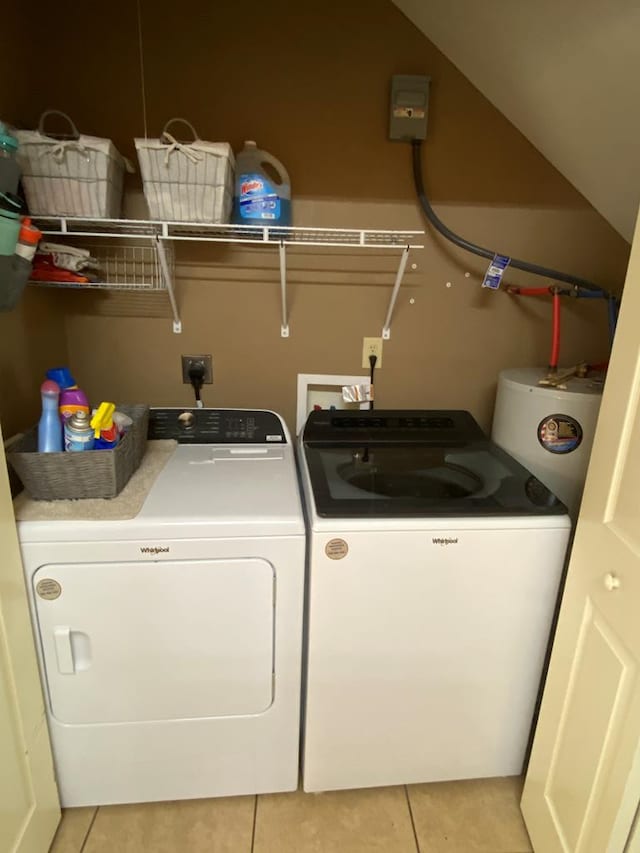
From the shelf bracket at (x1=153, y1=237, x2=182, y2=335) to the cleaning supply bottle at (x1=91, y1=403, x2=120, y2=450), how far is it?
20.8 inches

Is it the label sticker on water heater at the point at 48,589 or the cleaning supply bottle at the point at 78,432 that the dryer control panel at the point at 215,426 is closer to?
the cleaning supply bottle at the point at 78,432

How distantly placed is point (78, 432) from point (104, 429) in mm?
59

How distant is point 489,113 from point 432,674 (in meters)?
1.75

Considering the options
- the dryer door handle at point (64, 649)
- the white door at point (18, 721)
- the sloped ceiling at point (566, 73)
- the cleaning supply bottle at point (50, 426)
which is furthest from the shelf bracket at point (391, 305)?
Result: the dryer door handle at point (64, 649)

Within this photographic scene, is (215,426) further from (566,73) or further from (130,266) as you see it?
(566,73)

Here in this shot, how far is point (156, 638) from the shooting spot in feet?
4.24

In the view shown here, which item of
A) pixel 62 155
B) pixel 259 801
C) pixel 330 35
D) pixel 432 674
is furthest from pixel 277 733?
pixel 330 35

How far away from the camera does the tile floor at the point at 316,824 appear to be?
1.39 meters

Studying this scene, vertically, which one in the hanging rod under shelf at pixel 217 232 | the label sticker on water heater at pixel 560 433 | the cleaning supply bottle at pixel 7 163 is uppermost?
the cleaning supply bottle at pixel 7 163

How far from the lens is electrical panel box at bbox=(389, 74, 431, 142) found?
1650mm

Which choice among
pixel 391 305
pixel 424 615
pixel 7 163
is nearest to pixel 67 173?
pixel 7 163

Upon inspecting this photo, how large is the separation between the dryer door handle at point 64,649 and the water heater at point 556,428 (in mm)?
1376

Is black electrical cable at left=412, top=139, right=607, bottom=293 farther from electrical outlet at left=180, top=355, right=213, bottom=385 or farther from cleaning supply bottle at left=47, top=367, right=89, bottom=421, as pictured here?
cleaning supply bottle at left=47, top=367, right=89, bottom=421

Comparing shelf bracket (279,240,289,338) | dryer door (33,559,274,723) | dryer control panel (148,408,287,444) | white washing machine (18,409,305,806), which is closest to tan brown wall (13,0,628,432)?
shelf bracket (279,240,289,338)
